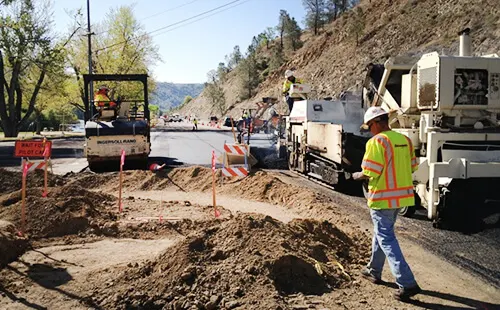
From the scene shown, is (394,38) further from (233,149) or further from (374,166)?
(374,166)

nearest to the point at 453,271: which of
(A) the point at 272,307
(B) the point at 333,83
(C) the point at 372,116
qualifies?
(C) the point at 372,116

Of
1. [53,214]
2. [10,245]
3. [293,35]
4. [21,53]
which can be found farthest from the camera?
[293,35]

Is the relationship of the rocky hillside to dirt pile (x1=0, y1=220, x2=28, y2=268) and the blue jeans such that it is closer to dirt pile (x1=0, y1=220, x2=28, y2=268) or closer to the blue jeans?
the blue jeans

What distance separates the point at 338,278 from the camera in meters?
4.83

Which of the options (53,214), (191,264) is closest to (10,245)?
(53,214)

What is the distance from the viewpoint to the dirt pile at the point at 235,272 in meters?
4.25

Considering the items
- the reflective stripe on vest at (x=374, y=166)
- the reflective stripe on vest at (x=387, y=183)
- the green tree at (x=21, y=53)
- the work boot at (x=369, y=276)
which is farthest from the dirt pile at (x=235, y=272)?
the green tree at (x=21, y=53)

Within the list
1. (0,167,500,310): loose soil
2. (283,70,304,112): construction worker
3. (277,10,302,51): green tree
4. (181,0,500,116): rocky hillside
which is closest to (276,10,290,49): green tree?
(277,10,302,51): green tree

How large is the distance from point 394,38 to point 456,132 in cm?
3462

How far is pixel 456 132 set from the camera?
774cm

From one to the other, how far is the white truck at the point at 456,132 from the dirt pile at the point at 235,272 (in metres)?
2.44

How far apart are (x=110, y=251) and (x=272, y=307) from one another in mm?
3020

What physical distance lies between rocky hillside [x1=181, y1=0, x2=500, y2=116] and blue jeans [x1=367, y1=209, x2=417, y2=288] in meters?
21.1

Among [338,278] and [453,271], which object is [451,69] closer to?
[453,271]
